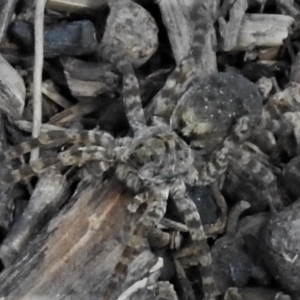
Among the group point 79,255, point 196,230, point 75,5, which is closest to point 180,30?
point 75,5

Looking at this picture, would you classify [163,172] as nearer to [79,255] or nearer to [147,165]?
[147,165]

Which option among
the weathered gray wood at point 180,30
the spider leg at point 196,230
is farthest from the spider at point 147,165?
the weathered gray wood at point 180,30

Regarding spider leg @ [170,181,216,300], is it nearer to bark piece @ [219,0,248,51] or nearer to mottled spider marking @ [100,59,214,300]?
mottled spider marking @ [100,59,214,300]

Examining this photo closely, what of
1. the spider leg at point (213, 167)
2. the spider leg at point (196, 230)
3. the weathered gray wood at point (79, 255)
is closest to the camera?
the weathered gray wood at point (79, 255)

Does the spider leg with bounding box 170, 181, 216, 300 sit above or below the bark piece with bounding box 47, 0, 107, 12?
below

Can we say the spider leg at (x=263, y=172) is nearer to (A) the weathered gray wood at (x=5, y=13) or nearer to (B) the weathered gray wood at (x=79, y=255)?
(B) the weathered gray wood at (x=79, y=255)

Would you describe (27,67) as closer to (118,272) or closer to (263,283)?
(118,272)

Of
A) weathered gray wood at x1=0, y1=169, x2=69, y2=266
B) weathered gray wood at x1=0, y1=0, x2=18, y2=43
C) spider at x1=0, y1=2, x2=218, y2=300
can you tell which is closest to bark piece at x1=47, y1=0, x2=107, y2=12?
weathered gray wood at x1=0, y1=0, x2=18, y2=43
